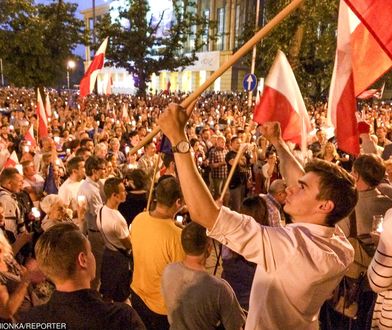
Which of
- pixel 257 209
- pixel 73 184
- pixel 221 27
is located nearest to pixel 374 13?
pixel 257 209

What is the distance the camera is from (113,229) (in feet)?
15.6

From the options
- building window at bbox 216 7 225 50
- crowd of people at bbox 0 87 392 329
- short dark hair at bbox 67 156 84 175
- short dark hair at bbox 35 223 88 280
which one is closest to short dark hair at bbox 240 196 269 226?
crowd of people at bbox 0 87 392 329

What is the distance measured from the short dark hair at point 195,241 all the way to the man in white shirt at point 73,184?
116 inches

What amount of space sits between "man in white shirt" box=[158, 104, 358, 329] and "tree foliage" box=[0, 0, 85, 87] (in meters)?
18.7

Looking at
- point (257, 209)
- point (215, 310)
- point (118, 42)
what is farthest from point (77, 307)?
point (118, 42)

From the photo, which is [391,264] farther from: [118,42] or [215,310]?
[118,42]

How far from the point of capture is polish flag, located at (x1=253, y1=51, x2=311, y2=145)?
16.9 ft

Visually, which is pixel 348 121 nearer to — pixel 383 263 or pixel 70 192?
pixel 383 263

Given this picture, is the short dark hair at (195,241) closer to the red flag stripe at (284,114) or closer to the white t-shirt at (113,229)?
the white t-shirt at (113,229)

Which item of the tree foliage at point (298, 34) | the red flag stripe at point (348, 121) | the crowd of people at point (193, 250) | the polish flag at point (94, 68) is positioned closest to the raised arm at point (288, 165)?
the crowd of people at point (193, 250)

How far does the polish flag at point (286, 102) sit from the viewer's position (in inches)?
203

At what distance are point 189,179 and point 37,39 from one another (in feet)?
61.9

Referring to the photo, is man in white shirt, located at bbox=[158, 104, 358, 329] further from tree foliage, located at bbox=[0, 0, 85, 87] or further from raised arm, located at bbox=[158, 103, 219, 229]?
tree foliage, located at bbox=[0, 0, 85, 87]

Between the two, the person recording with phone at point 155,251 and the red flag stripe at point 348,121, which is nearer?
the person recording with phone at point 155,251
